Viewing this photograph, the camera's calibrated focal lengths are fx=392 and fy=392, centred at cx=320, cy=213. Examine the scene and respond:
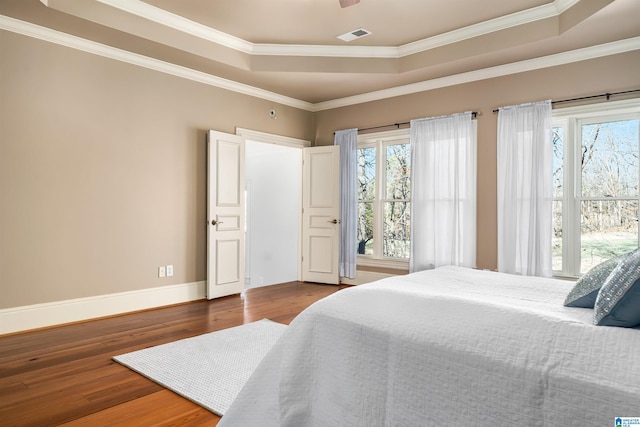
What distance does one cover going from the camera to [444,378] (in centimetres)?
126

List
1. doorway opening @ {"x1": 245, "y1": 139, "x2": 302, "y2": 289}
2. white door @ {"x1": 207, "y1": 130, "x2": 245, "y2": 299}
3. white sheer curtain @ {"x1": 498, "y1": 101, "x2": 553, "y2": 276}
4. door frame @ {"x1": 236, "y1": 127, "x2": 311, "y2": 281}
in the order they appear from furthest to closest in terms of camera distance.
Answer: doorway opening @ {"x1": 245, "y1": 139, "x2": 302, "y2": 289} < door frame @ {"x1": 236, "y1": 127, "x2": 311, "y2": 281} < white door @ {"x1": 207, "y1": 130, "x2": 245, "y2": 299} < white sheer curtain @ {"x1": 498, "y1": 101, "x2": 553, "y2": 276}

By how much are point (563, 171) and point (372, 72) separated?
2410 mm

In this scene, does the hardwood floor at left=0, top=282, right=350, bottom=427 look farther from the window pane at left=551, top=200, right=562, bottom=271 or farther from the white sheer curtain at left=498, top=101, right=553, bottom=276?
the window pane at left=551, top=200, right=562, bottom=271

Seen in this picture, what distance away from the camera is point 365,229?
19.1ft

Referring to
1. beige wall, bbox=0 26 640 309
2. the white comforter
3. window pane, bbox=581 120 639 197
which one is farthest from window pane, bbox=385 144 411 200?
the white comforter

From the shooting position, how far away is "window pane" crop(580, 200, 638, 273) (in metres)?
3.85

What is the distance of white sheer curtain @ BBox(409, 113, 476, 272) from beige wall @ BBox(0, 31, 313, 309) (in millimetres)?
2632

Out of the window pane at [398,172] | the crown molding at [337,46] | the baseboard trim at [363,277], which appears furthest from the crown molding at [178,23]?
the baseboard trim at [363,277]

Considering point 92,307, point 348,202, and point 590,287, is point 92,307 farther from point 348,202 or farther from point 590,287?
point 590,287

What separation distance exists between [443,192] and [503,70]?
1530 millimetres

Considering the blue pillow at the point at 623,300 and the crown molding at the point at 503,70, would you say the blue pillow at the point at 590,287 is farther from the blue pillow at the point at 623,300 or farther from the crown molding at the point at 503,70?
the crown molding at the point at 503,70

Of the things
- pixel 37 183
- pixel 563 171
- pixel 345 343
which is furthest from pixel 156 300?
pixel 563 171

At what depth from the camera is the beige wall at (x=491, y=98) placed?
3.87 m

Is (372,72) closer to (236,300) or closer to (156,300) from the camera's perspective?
(236,300)
